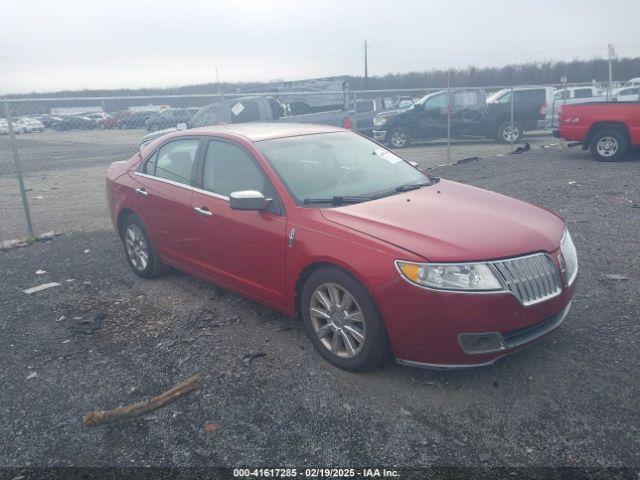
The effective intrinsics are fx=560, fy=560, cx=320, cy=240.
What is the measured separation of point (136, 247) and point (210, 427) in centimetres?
314

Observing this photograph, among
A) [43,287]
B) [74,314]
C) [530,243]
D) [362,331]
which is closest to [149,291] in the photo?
[74,314]

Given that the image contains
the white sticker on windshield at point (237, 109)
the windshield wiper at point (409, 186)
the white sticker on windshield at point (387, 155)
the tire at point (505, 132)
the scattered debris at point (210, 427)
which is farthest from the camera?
the tire at point (505, 132)

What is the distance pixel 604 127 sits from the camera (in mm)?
12477

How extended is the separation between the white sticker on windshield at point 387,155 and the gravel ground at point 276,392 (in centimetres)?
170

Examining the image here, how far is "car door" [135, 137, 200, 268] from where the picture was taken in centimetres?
505

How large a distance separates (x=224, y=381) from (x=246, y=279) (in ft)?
3.15

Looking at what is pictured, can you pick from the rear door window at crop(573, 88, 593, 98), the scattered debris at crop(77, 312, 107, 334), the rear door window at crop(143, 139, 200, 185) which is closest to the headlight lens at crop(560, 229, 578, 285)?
the rear door window at crop(143, 139, 200, 185)

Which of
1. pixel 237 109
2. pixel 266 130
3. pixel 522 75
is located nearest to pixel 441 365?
Result: pixel 266 130

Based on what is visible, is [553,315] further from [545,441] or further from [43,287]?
[43,287]

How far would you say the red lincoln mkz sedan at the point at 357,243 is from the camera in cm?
330

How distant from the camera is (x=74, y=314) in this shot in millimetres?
5062

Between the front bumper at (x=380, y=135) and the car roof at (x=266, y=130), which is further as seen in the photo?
the front bumper at (x=380, y=135)

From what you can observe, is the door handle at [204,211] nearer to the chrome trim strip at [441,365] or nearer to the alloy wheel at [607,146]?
the chrome trim strip at [441,365]

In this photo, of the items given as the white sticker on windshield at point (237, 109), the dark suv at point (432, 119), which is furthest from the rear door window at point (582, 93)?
the white sticker on windshield at point (237, 109)
